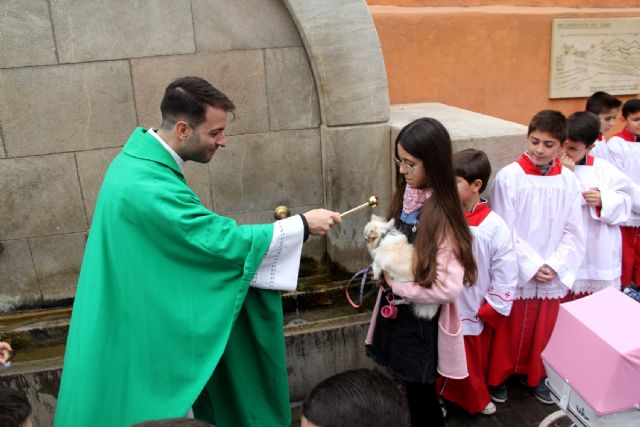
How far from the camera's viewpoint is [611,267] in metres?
3.62

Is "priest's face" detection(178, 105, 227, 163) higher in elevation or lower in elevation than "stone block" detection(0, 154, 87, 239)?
higher

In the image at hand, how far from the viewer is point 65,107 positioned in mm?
3564

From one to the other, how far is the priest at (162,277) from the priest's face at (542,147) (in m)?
1.58

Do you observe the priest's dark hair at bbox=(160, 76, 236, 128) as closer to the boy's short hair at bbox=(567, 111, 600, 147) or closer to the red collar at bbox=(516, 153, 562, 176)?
the red collar at bbox=(516, 153, 562, 176)

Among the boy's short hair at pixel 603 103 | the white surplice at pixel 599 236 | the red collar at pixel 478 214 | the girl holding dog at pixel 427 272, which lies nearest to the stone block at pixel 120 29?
the girl holding dog at pixel 427 272

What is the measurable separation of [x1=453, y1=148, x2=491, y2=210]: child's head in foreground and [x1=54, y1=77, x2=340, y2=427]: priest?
3.28ft

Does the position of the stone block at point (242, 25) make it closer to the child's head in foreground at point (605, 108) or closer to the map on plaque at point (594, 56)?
the child's head in foreground at point (605, 108)

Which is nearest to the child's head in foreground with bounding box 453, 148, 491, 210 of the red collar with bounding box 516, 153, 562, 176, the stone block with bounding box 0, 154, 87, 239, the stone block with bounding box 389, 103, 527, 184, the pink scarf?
the stone block with bounding box 389, 103, 527, 184

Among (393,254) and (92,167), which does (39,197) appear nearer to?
(92,167)

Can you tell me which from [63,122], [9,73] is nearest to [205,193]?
[63,122]

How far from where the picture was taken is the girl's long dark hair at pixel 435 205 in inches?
93.8

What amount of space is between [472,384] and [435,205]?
1.47 metres

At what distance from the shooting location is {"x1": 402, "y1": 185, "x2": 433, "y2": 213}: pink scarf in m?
2.50

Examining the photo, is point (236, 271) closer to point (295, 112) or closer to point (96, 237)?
point (96, 237)
